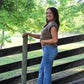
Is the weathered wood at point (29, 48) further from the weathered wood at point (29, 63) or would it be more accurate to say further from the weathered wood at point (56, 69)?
the weathered wood at point (56, 69)

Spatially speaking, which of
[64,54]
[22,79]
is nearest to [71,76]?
[64,54]

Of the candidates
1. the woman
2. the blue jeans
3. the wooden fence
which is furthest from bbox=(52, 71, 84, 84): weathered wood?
the woman

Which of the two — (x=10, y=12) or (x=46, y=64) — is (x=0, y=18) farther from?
(x=46, y=64)

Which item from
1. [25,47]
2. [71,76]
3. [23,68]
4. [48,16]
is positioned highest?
[48,16]

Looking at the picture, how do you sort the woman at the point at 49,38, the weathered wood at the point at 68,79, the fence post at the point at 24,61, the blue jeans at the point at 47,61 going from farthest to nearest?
the weathered wood at the point at 68,79 → the fence post at the point at 24,61 → the blue jeans at the point at 47,61 → the woman at the point at 49,38

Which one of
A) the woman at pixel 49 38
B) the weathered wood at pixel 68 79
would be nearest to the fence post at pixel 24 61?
the woman at pixel 49 38

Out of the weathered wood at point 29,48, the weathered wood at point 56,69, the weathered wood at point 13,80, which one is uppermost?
the weathered wood at point 29,48

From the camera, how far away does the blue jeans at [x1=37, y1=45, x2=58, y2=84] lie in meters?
2.64

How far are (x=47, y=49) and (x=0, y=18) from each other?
21.7 ft

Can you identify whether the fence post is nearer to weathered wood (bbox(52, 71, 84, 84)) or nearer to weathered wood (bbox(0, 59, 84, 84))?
weathered wood (bbox(0, 59, 84, 84))

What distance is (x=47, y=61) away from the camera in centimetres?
268

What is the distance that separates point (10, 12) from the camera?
324 inches

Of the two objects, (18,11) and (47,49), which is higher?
(18,11)

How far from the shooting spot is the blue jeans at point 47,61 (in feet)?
8.65
